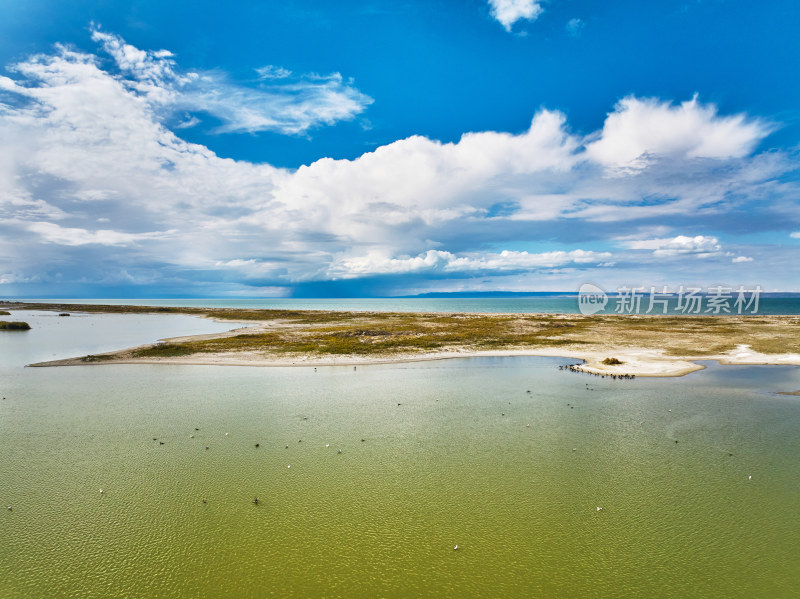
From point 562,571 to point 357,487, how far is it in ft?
33.4

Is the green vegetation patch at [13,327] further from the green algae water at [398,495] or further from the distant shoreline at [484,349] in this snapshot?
the green algae water at [398,495]

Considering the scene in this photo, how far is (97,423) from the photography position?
2948 cm

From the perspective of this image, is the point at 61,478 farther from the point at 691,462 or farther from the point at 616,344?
the point at 616,344

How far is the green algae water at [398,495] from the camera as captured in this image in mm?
14289

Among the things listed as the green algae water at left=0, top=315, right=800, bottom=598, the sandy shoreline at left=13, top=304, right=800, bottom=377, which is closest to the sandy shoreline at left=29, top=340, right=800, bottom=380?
the sandy shoreline at left=13, top=304, right=800, bottom=377

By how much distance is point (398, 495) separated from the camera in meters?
19.8

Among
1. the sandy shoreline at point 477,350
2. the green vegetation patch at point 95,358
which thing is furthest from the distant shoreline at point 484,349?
the sandy shoreline at point 477,350

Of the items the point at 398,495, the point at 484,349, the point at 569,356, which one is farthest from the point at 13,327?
the point at 569,356

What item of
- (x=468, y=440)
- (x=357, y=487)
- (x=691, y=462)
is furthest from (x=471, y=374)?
(x=357, y=487)

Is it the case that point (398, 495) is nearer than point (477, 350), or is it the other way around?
point (398, 495)

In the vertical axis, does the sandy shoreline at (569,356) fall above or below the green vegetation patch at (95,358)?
below

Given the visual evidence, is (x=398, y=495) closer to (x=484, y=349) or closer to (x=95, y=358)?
(x=484, y=349)

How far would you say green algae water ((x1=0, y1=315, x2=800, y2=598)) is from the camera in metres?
14.3

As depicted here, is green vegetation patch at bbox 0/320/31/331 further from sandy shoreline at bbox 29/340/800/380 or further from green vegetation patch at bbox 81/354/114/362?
sandy shoreline at bbox 29/340/800/380
